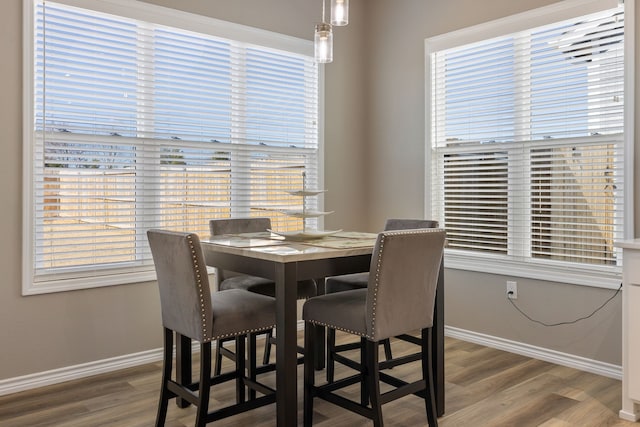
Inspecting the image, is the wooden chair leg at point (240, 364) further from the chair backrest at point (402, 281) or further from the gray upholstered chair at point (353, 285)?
the chair backrest at point (402, 281)

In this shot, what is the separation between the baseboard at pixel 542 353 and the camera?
3166mm

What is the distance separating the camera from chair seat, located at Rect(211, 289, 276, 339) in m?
2.22

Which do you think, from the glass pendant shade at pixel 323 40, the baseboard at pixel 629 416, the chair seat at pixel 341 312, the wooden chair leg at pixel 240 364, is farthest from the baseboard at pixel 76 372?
the baseboard at pixel 629 416

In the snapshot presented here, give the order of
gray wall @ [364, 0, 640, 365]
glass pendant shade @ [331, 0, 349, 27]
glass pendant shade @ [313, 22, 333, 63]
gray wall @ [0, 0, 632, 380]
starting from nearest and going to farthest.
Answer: glass pendant shade @ [331, 0, 349, 27] < glass pendant shade @ [313, 22, 333, 63] < gray wall @ [0, 0, 632, 380] < gray wall @ [364, 0, 640, 365]

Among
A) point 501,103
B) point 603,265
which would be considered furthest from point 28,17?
point 603,265

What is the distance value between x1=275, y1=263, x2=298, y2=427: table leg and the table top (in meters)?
0.07

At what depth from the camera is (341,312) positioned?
2.31 m

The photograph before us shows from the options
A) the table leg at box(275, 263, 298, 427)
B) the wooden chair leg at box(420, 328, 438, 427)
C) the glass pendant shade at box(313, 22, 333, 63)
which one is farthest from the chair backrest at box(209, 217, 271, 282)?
the wooden chair leg at box(420, 328, 438, 427)

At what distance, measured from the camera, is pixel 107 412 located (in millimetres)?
2625

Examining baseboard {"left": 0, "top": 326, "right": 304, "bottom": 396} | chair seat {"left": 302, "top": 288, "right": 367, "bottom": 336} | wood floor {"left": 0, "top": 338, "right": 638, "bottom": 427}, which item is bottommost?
wood floor {"left": 0, "top": 338, "right": 638, "bottom": 427}

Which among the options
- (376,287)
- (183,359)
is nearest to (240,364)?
(183,359)

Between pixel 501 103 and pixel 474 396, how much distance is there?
202 centimetres

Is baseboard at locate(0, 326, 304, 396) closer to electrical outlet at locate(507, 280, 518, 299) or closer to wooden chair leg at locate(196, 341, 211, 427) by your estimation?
wooden chair leg at locate(196, 341, 211, 427)

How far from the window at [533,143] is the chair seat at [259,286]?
1.39 meters
